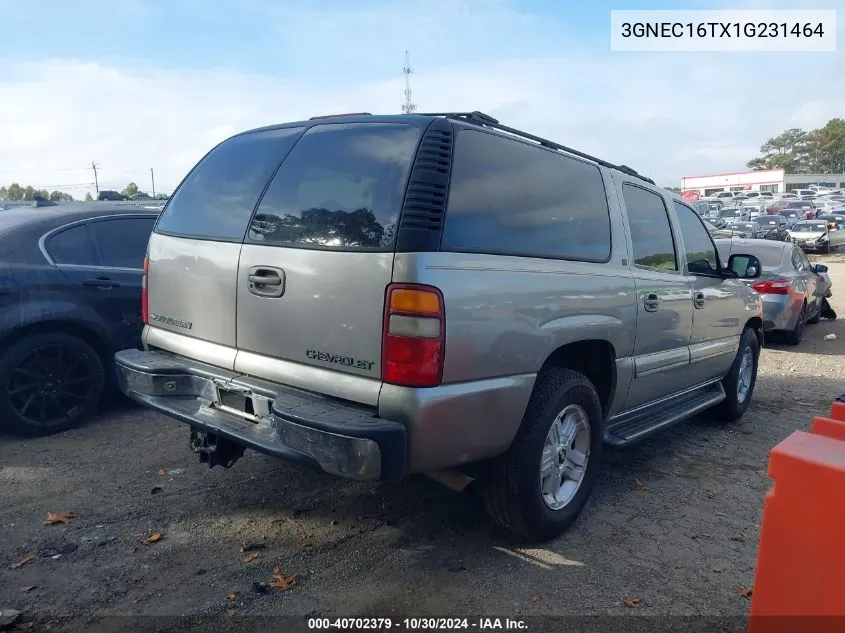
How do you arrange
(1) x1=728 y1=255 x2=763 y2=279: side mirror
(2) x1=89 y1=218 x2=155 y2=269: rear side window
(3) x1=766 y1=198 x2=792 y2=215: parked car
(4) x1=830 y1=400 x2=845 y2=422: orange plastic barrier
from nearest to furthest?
(4) x1=830 y1=400 x2=845 y2=422: orange plastic barrier, (2) x1=89 y1=218 x2=155 y2=269: rear side window, (1) x1=728 y1=255 x2=763 y2=279: side mirror, (3) x1=766 y1=198 x2=792 y2=215: parked car

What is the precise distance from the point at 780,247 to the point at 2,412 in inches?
375

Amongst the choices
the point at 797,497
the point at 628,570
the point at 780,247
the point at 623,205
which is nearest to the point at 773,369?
the point at 780,247

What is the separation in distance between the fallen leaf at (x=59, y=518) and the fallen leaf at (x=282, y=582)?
1.30m

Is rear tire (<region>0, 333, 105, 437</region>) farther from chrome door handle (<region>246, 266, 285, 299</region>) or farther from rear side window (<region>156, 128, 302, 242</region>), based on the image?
chrome door handle (<region>246, 266, 285, 299</region>)

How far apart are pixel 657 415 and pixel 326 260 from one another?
8.80ft

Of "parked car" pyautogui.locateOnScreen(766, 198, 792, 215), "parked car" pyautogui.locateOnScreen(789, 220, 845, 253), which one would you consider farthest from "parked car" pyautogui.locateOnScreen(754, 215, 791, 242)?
"parked car" pyautogui.locateOnScreen(766, 198, 792, 215)

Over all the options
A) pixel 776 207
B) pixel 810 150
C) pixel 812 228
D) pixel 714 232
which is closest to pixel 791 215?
pixel 776 207

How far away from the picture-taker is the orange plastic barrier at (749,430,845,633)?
2.04 meters

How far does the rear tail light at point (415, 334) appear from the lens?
2.68 m

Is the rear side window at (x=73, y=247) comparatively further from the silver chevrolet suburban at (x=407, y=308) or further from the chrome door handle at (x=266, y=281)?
the chrome door handle at (x=266, y=281)

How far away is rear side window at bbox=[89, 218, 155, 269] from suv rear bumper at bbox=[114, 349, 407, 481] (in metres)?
1.84

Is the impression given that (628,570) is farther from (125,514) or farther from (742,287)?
(742,287)

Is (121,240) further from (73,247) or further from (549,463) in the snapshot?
(549,463)

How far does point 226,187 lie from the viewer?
3.58m
